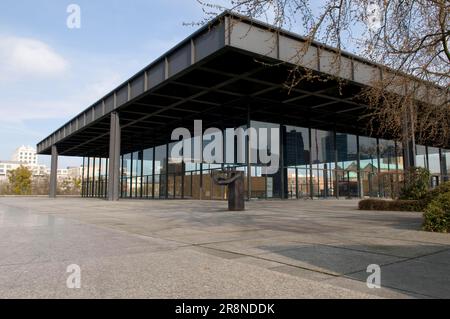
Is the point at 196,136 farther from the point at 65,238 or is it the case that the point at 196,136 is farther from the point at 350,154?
the point at 65,238

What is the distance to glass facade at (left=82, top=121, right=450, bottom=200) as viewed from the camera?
2772cm

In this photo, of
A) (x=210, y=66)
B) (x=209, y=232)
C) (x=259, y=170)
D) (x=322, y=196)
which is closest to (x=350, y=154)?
(x=322, y=196)

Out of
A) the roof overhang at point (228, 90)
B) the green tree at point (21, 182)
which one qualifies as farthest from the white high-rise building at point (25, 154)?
the roof overhang at point (228, 90)

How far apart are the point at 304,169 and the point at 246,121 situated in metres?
6.42

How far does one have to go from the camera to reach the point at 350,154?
33.1 m

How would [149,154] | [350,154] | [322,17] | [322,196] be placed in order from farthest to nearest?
[149,154] → [350,154] → [322,196] → [322,17]

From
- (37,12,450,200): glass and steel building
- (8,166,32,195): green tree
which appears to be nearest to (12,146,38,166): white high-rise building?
(8,166,32,195): green tree

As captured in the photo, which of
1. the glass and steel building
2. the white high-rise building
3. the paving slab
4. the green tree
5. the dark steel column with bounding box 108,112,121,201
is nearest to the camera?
the paving slab

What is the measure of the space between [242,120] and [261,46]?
11.8m

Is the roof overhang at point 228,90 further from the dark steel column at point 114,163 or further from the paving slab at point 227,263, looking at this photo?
the paving slab at point 227,263

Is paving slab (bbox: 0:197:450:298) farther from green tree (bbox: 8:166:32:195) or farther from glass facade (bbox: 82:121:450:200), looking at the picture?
green tree (bbox: 8:166:32:195)

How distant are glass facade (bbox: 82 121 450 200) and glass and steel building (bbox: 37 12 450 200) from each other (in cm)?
9

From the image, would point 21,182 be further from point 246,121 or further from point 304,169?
point 304,169

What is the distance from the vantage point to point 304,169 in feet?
96.5
